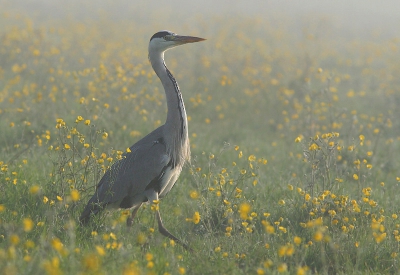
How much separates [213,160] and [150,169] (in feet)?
8.08

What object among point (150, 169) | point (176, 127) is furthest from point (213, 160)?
point (150, 169)

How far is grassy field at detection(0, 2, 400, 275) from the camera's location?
3822 mm

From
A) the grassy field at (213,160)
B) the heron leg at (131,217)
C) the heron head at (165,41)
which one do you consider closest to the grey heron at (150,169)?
the heron leg at (131,217)

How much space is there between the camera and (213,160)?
283 inches

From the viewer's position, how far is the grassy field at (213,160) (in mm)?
3822

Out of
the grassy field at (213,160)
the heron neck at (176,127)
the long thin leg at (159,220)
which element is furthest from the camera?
the heron neck at (176,127)

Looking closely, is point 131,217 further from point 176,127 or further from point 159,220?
point 176,127

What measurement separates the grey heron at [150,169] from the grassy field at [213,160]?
0.14 metres

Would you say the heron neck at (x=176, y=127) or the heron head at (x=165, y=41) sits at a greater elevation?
the heron head at (x=165, y=41)

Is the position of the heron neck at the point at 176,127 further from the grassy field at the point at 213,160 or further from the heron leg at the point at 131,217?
the heron leg at the point at 131,217

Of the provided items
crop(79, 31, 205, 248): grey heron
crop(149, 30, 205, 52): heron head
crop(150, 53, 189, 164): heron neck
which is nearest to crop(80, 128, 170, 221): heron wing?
crop(79, 31, 205, 248): grey heron

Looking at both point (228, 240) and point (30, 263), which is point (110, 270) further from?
point (228, 240)

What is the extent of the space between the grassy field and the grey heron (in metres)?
0.14

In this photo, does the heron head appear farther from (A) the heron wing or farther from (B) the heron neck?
(A) the heron wing
